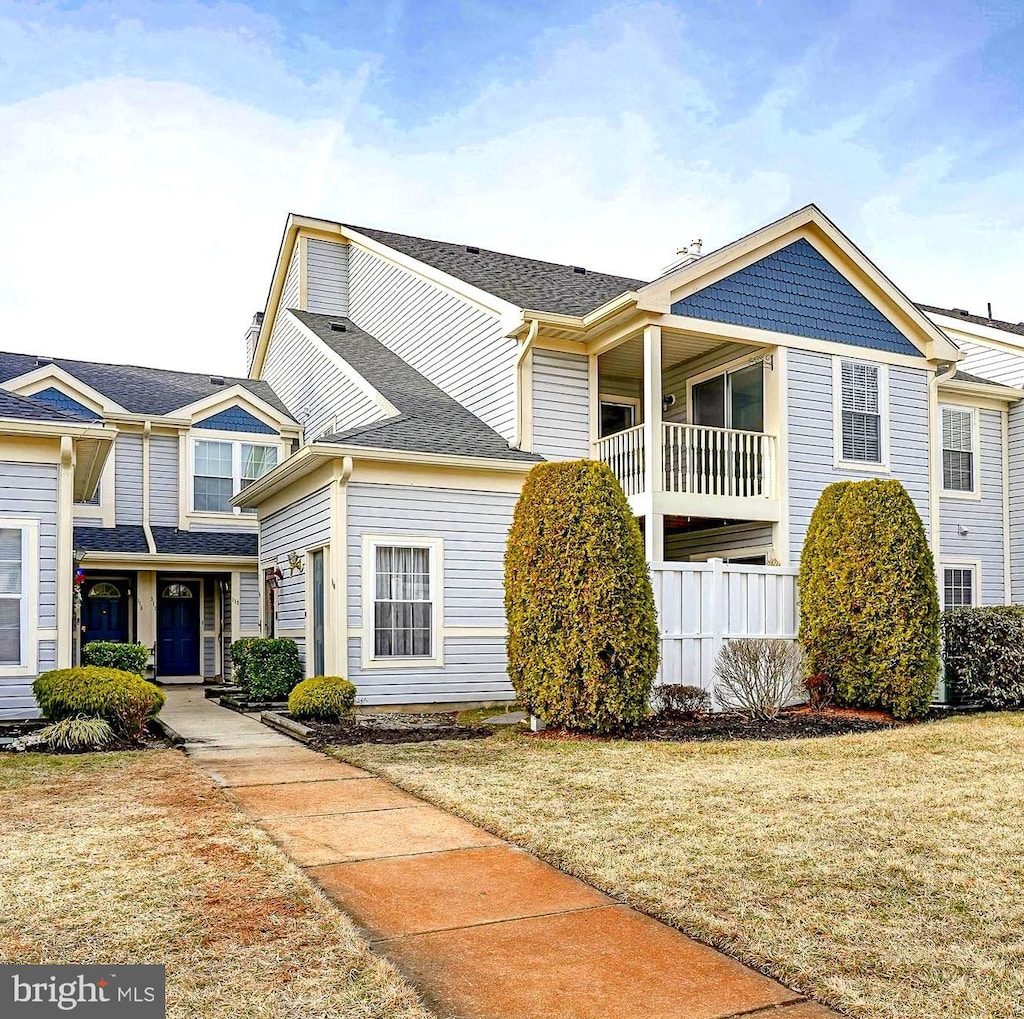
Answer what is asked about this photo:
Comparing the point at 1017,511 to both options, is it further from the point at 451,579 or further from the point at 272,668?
the point at 272,668

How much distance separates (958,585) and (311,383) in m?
12.8

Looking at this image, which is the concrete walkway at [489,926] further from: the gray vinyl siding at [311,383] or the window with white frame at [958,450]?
the window with white frame at [958,450]

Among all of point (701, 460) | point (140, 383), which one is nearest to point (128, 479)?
point (140, 383)

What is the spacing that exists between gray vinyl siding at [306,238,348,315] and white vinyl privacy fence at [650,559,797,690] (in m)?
12.3

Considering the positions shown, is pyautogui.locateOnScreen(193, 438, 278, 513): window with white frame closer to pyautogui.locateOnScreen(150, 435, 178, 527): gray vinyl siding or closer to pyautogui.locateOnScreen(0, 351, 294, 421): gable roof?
pyautogui.locateOnScreen(150, 435, 178, 527): gray vinyl siding

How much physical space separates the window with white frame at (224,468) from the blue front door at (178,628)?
5.97 feet

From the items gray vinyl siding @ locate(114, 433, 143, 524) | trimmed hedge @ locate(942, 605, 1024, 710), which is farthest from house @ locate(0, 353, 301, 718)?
trimmed hedge @ locate(942, 605, 1024, 710)

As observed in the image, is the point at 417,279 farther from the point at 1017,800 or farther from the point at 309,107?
the point at 1017,800

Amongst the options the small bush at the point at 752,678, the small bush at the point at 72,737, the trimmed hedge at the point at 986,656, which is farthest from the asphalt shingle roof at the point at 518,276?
the small bush at the point at 72,737

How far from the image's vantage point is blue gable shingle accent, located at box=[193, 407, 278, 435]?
20.5 metres

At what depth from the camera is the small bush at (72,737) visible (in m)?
9.50

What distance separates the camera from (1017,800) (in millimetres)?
6926

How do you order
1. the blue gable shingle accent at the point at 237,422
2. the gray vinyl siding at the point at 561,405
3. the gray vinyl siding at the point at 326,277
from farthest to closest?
the gray vinyl siding at the point at 326,277
the blue gable shingle accent at the point at 237,422
the gray vinyl siding at the point at 561,405

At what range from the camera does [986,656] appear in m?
12.9
